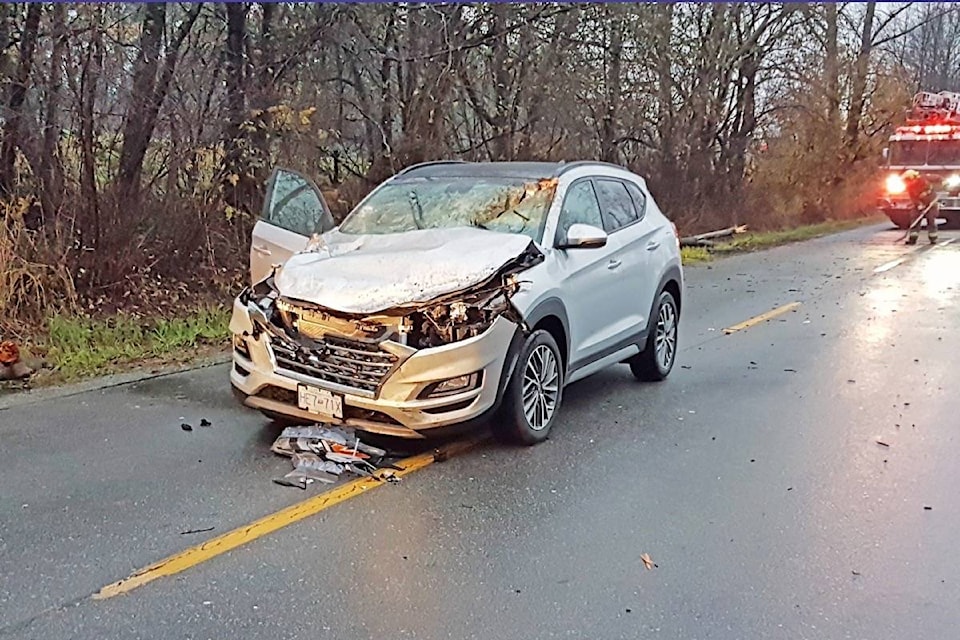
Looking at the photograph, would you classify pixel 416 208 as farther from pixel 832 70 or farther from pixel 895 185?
pixel 832 70

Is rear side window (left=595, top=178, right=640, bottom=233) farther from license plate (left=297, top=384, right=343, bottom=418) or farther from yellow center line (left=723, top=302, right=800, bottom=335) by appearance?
yellow center line (left=723, top=302, right=800, bottom=335)

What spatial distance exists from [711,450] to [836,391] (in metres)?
2.25

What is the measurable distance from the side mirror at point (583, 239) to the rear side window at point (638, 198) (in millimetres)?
1523

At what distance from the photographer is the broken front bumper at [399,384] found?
546cm

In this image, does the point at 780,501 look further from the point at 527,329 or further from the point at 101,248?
the point at 101,248

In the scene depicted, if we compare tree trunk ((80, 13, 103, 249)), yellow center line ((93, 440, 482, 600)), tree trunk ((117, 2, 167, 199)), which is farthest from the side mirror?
tree trunk ((117, 2, 167, 199))

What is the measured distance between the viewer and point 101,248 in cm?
986

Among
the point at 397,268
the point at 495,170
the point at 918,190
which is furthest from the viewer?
the point at 918,190

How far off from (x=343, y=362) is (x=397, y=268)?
706mm

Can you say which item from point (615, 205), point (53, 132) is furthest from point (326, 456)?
point (53, 132)

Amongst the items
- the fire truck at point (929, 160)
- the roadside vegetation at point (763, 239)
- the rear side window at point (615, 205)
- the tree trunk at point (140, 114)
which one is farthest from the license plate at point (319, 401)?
the fire truck at point (929, 160)

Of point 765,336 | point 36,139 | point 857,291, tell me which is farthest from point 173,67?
point 857,291

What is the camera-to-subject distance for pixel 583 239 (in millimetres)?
6441

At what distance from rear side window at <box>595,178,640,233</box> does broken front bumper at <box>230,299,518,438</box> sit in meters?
1.92
